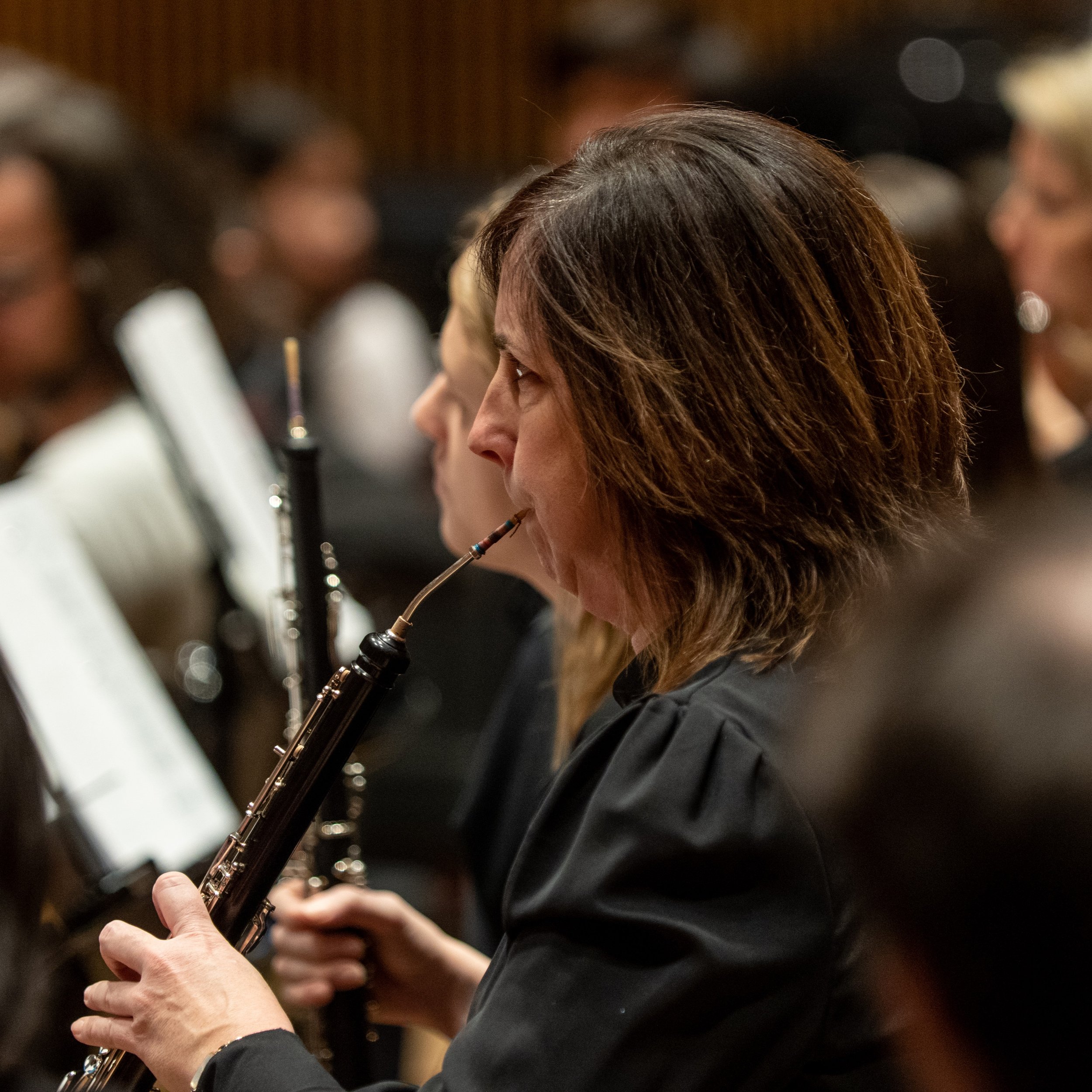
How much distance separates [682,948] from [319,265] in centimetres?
308

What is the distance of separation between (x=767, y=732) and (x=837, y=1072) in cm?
18

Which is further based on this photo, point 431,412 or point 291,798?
point 431,412

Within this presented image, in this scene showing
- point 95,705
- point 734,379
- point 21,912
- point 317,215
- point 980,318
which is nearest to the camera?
point 734,379

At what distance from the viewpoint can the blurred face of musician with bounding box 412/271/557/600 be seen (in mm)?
1141

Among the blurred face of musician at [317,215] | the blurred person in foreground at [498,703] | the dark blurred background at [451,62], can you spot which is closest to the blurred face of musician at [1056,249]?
the blurred person in foreground at [498,703]

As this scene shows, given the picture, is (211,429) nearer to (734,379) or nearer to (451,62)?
(734,379)

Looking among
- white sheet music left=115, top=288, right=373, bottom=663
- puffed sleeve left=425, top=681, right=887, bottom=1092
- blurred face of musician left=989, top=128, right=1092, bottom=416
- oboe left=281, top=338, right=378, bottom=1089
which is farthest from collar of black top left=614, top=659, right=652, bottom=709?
blurred face of musician left=989, top=128, right=1092, bottom=416

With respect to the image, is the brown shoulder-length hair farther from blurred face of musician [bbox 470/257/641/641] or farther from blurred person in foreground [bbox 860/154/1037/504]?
blurred person in foreground [bbox 860/154/1037/504]

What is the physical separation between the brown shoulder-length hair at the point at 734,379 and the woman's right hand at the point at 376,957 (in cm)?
41

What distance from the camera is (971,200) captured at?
1.54 m

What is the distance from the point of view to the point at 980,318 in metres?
1.45

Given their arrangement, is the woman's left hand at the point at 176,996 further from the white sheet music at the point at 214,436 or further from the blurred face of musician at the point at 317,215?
the blurred face of musician at the point at 317,215

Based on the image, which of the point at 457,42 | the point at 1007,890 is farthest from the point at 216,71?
the point at 1007,890

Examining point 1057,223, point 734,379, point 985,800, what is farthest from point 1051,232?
point 985,800
